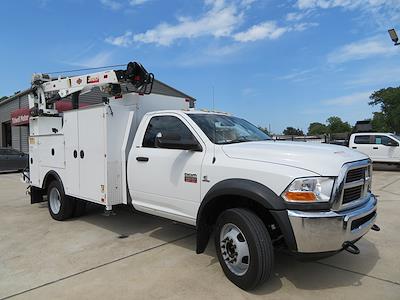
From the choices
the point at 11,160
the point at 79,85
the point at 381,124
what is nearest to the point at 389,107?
the point at 381,124

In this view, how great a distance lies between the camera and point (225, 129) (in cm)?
518

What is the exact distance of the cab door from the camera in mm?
4879

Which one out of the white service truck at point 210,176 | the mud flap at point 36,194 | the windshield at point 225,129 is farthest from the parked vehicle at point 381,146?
the mud flap at point 36,194

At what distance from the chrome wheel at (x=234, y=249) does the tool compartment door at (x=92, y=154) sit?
8.03 ft

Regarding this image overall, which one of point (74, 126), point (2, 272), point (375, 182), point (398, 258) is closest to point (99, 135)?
point (74, 126)

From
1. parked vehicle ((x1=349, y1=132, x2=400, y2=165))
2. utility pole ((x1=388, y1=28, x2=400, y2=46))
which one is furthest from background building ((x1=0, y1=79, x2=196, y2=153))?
utility pole ((x1=388, y1=28, x2=400, y2=46))

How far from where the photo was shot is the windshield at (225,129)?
16.3 feet

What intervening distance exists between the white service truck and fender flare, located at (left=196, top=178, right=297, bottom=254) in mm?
11

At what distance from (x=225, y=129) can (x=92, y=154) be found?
246 cm

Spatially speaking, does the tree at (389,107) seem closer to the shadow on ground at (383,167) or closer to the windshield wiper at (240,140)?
the shadow on ground at (383,167)

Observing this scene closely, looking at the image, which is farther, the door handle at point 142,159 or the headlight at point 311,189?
the door handle at point 142,159

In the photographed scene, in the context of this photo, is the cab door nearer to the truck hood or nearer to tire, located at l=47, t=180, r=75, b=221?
the truck hood

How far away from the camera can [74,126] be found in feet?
22.2

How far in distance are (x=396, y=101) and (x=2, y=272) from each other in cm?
7951
